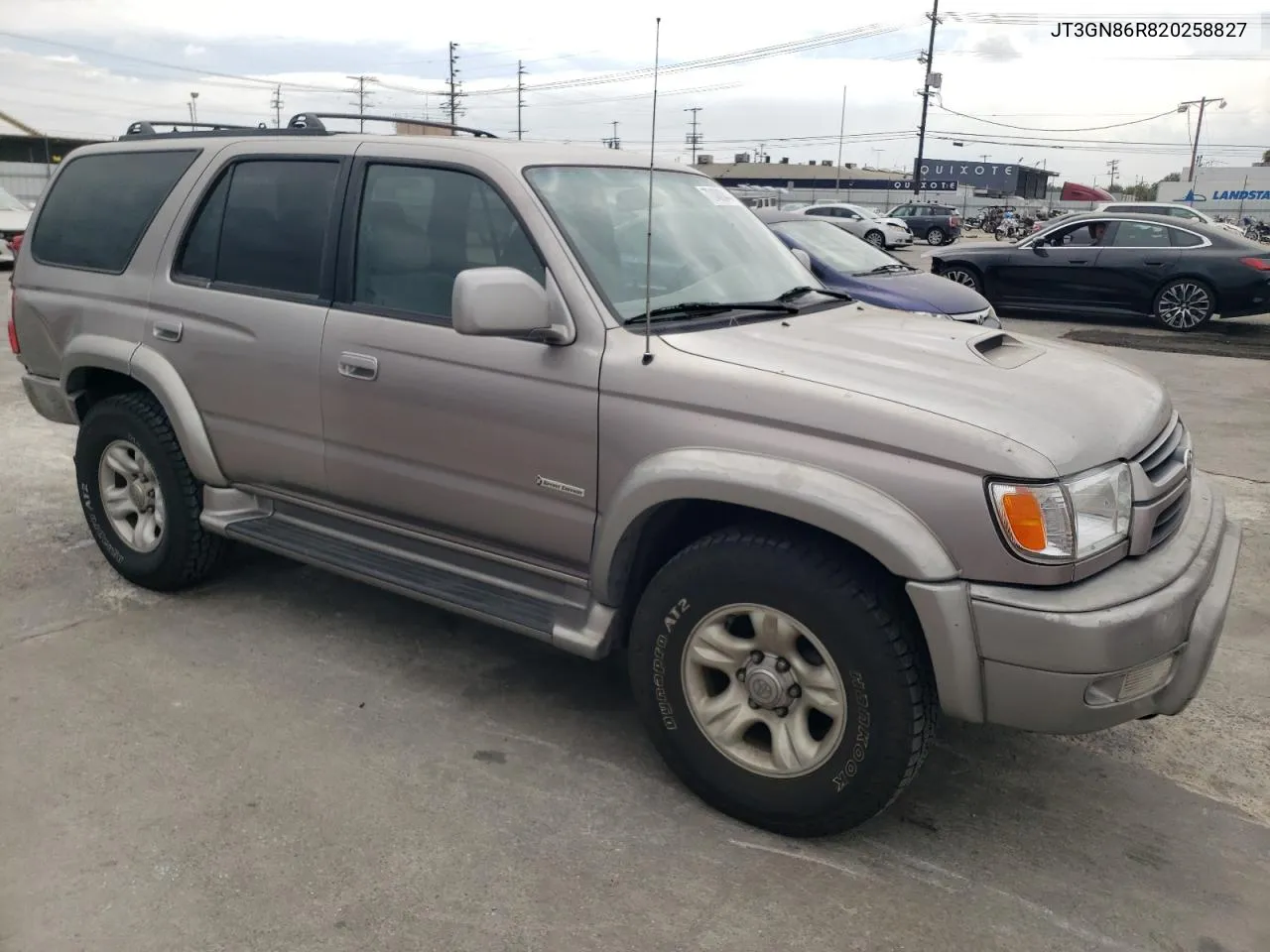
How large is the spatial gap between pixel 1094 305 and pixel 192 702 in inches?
502

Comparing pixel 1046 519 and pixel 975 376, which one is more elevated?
pixel 975 376

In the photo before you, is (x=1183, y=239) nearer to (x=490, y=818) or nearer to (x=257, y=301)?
(x=257, y=301)

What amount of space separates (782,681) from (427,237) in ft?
6.25

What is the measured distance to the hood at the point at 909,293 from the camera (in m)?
8.14

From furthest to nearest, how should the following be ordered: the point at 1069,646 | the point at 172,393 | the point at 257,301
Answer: the point at 172,393
the point at 257,301
the point at 1069,646

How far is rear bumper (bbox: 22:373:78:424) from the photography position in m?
4.75

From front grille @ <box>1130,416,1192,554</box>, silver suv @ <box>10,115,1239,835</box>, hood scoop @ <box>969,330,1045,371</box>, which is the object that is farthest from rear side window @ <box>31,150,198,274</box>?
front grille @ <box>1130,416,1192,554</box>

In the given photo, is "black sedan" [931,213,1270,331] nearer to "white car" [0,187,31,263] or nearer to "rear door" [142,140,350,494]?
"rear door" [142,140,350,494]

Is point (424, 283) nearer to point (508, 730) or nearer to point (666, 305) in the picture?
point (666, 305)

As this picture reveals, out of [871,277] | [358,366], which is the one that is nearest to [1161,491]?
[358,366]

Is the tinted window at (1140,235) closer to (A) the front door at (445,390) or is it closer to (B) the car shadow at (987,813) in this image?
(B) the car shadow at (987,813)

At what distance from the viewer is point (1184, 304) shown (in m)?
12.8

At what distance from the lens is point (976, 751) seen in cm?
344

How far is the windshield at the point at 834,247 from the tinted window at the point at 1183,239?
5387 millimetres
